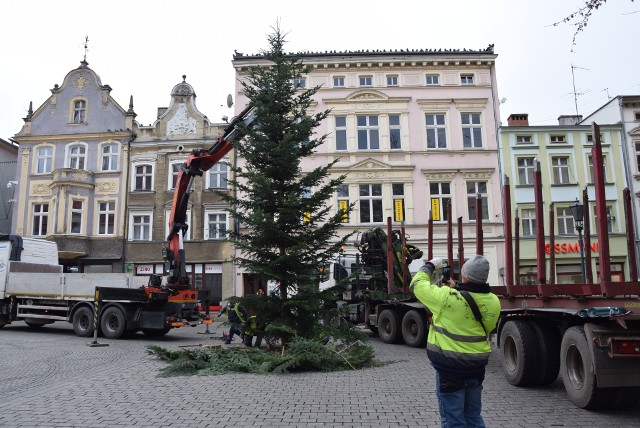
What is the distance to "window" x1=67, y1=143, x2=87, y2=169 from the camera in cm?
3186

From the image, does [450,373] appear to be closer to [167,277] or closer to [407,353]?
[407,353]

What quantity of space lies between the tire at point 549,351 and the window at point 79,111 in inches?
1230

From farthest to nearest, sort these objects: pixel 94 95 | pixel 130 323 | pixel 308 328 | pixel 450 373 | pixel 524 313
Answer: pixel 94 95 < pixel 130 323 < pixel 308 328 < pixel 524 313 < pixel 450 373

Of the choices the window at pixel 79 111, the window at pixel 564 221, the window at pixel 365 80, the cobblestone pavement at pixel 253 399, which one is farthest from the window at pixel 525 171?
the window at pixel 79 111

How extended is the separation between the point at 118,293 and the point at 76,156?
18613 millimetres

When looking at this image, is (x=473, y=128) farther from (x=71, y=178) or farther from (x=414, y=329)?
(x=71, y=178)

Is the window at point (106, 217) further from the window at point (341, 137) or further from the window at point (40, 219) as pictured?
the window at point (341, 137)

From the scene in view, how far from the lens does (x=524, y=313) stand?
8.21 metres

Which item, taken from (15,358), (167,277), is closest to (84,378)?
(15,358)

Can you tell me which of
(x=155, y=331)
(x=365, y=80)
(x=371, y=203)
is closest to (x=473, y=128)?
(x=365, y=80)

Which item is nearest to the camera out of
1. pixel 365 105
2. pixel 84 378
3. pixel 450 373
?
pixel 450 373

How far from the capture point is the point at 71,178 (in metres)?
30.5

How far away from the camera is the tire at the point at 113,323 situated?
53.1 ft

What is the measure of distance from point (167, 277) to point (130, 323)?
1760mm
